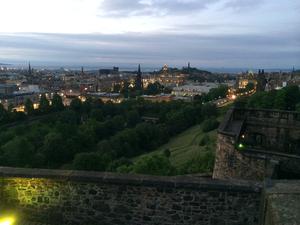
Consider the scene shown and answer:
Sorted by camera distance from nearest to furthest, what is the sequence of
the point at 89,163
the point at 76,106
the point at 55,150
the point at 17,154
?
the point at 89,163
the point at 17,154
the point at 55,150
the point at 76,106

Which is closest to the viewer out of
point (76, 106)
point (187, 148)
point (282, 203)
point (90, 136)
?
point (282, 203)

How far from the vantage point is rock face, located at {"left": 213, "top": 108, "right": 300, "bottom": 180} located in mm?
11250

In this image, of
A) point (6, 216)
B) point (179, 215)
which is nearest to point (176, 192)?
point (179, 215)

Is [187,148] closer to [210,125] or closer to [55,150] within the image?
[210,125]

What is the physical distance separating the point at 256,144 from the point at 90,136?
39087 mm

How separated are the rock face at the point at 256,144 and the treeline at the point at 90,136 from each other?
48.2 feet

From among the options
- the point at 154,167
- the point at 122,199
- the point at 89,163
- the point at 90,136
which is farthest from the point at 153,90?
the point at 122,199

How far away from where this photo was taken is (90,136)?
54188 millimetres

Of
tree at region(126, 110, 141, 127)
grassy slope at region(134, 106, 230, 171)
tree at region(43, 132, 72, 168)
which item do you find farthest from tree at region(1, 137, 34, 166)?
tree at region(126, 110, 141, 127)

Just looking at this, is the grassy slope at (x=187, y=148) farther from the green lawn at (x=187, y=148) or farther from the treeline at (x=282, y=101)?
the treeline at (x=282, y=101)

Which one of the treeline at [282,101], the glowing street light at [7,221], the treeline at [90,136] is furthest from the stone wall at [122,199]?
the treeline at [282,101]

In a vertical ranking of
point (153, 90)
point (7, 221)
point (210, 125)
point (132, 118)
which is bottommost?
point (132, 118)

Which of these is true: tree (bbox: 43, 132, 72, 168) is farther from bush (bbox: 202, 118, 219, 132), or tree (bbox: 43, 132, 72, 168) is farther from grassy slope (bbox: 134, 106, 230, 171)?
bush (bbox: 202, 118, 219, 132)

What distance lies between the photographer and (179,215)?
6.84 metres
